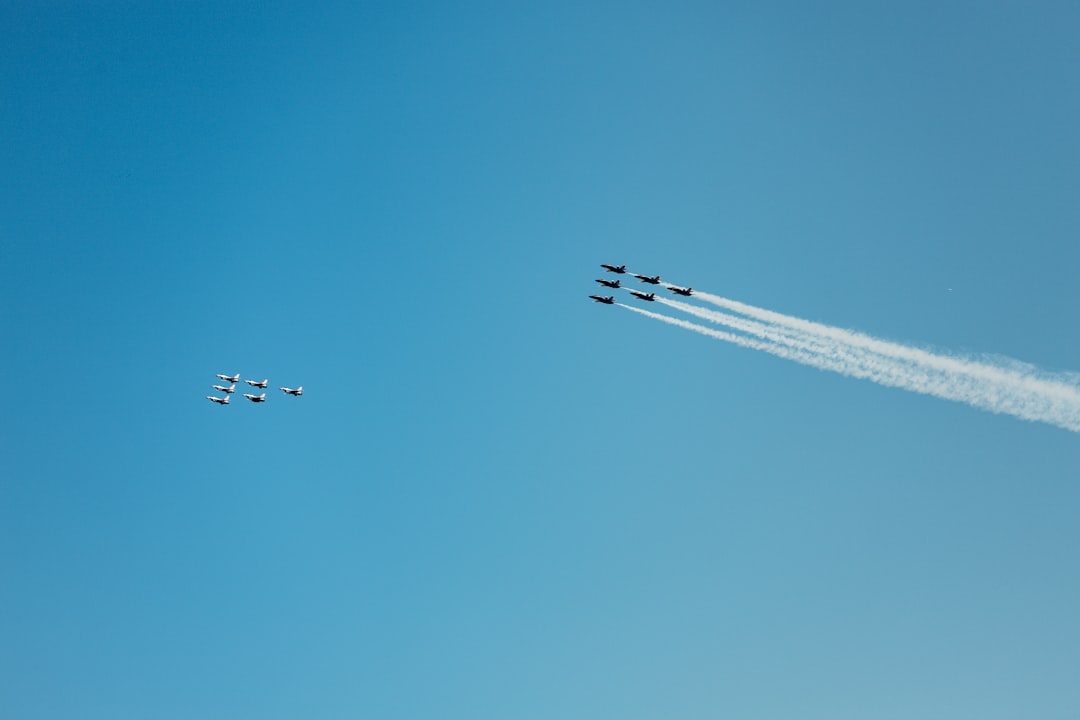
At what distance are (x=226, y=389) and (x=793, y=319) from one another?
92656 mm

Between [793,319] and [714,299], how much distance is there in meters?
10.3

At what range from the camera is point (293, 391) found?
14775 centimetres

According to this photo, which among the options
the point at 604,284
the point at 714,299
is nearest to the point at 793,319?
the point at 714,299

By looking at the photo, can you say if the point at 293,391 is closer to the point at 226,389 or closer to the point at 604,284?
the point at 226,389

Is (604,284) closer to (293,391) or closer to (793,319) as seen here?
(793,319)

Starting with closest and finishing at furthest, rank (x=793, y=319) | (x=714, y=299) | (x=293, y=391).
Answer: (x=793, y=319) → (x=714, y=299) → (x=293, y=391)

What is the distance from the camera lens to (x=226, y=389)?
14912 cm

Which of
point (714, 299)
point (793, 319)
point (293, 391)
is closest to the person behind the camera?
point (793, 319)

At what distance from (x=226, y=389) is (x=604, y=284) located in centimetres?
6968

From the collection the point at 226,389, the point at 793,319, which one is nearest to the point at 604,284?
the point at 793,319

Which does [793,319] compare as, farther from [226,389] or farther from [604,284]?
[226,389]

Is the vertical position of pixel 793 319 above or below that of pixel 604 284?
below

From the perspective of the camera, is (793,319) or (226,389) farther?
(226,389)

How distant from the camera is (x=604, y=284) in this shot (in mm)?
114875
